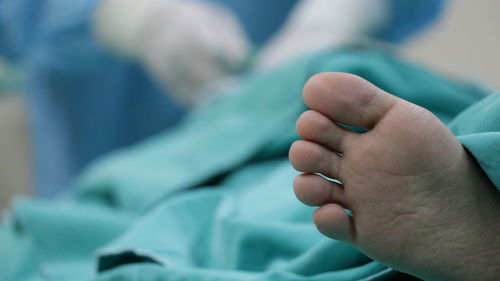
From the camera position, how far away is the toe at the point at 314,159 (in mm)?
255

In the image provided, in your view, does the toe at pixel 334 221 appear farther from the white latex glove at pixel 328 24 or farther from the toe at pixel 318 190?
the white latex glove at pixel 328 24

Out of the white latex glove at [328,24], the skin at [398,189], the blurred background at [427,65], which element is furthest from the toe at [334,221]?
the blurred background at [427,65]

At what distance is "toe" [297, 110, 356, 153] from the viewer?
0.25 meters

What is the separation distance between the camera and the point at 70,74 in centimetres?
101

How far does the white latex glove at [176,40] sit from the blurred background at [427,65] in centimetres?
3

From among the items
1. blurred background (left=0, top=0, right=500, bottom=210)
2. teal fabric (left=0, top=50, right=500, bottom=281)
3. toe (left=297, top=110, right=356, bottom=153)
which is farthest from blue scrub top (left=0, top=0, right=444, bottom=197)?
toe (left=297, top=110, right=356, bottom=153)

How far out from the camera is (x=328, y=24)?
866mm

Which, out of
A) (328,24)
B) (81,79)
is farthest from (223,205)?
(81,79)

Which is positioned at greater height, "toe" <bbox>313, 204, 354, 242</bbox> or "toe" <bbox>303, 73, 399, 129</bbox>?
"toe" <bbox>303, 73, 399, 129</bbox>

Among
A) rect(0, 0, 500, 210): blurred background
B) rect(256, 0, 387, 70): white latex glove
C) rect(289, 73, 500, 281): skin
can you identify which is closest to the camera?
rect(289, 73, 500, 281): skin

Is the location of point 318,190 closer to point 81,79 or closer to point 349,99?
point 349,99

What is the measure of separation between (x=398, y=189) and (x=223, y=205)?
205 millimetres

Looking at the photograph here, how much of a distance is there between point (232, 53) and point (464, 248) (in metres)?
0.71

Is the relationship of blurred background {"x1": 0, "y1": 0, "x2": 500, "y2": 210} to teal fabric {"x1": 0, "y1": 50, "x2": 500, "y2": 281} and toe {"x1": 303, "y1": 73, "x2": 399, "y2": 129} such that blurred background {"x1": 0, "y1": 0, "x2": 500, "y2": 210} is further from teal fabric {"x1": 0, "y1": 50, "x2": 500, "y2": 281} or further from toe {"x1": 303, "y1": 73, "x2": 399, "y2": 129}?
toe {"x1": 303, "y1": 73, "x2": 399, "y2": 129}
